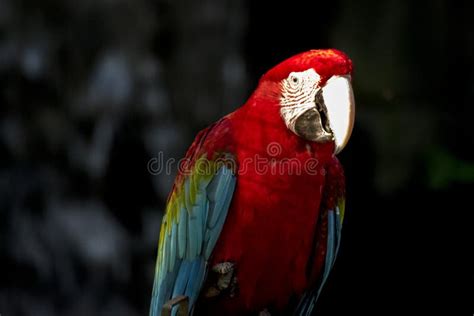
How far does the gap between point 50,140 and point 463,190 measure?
1106mm

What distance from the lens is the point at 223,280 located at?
35.7 inches

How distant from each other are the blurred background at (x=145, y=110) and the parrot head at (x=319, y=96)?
729 millimetres

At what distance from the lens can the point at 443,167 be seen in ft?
5.15

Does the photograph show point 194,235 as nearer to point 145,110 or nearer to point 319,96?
point 319,96

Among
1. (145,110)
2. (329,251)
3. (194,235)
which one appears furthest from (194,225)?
(145,110)

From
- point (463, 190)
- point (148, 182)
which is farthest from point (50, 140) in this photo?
point (463, 190)

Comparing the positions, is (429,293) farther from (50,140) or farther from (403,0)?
(50,140)

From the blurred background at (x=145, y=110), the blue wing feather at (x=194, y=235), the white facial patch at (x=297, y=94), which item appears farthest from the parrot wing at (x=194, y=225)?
the blurred background at (x=145, y=110)

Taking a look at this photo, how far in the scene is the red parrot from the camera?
0.83 metres

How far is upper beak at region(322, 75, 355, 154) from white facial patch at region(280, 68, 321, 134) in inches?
0.7

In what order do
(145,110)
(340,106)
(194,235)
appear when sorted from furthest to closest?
(145,110) < (194,235) < (340,106)

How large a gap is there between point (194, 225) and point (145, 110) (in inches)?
29.0

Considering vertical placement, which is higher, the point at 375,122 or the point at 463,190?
the point at 375,122

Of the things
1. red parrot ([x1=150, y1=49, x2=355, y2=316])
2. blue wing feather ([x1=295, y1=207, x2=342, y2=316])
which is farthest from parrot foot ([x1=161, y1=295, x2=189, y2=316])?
blue wing feather ([x1=295, y1=207, x2=342, y2=316])
